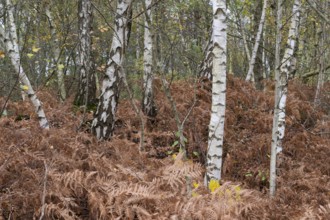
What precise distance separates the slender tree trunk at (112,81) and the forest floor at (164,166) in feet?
0.97

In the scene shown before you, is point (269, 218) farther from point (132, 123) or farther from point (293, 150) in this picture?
point (132, 123)

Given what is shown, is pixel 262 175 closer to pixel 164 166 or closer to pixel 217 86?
pixel 164 166

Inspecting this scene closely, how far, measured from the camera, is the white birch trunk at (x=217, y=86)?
4566 mm

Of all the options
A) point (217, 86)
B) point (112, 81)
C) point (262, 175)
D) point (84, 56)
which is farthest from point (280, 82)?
point (84, 56)

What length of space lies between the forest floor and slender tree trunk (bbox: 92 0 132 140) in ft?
0.97

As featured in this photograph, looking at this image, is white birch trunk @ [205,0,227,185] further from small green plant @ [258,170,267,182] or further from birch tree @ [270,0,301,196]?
small green plant @ [258,170,267,182]

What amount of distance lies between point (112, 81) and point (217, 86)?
2335 millimetres

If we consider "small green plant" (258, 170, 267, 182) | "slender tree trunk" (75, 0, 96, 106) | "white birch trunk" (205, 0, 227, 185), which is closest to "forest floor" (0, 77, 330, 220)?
"small green plant" (258, 170, 267, 182)

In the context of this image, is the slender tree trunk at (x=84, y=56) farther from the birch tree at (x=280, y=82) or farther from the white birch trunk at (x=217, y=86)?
the birch tree at (x=280, y=82)

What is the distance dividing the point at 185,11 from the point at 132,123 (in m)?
9.81

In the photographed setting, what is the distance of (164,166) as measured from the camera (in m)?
4.95

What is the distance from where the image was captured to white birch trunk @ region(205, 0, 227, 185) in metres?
4.57

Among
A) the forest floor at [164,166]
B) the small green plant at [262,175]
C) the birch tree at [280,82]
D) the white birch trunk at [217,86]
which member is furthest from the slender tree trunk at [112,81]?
the small green plant at [262,175]

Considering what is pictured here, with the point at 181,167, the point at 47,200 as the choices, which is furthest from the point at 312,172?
the point at 47,200
